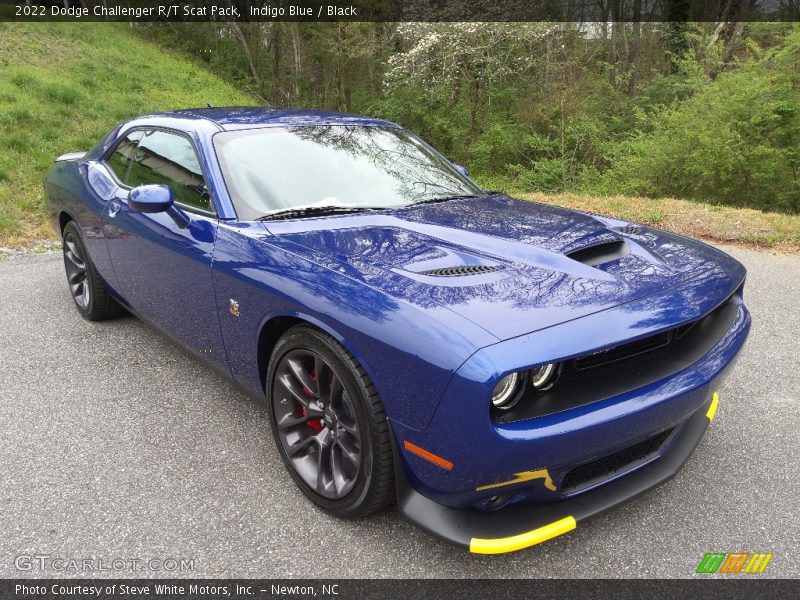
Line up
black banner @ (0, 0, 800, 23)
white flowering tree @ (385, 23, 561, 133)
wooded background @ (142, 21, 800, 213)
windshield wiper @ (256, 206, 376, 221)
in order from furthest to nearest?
white flowering tree @ (385, 23, 561, 133)
black banner @ (0, 0, 800, 23)
wooded background @ (142, 21, 800, 213)
windshield wiper @ (256, 206, 376, 221)

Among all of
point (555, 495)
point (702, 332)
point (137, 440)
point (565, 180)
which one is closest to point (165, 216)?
point (137, 440)

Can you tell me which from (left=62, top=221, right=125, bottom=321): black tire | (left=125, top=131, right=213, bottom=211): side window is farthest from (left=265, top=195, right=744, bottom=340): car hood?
(left=62, top=221, right=125, bottom=321): black tire

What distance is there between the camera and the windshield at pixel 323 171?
274 centimetres

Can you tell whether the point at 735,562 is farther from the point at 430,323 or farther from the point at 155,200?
the point at 155,200

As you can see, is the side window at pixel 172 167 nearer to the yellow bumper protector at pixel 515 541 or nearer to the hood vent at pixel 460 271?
the hood vent at pixel 460 271

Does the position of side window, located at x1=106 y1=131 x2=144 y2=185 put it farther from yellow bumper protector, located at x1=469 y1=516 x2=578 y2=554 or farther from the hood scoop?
yellow bumper protector, located at x1=469 y1=516 x2=578 y2=554

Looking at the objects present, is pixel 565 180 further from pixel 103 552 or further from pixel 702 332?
pixel 103 552

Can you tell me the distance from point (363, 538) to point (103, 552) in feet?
3.01

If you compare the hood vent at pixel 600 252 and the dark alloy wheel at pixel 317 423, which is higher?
the hood vent at pixel 600 252

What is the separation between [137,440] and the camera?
2.78 metres

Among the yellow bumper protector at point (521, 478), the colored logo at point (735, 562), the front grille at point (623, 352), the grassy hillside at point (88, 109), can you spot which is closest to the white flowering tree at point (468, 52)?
the grassy hillside at point (88, 109)

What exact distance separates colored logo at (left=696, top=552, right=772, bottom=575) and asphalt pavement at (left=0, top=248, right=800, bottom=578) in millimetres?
26

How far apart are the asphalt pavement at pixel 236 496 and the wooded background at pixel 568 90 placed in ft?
28.0

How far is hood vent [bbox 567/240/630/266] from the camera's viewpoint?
2.27m
